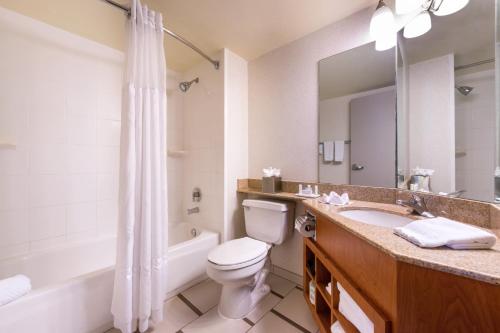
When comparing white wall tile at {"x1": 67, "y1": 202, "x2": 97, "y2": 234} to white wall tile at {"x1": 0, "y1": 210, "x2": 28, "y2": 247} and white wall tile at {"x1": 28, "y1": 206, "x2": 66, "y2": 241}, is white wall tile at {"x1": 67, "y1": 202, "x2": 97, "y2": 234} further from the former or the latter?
white wall tile at {"x1": 0, "y1": 210, "x2": 28, "y2": 247}

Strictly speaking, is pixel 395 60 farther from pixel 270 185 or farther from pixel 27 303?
pixel 27 303

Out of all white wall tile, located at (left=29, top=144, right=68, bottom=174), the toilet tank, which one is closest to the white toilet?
the toilet tank

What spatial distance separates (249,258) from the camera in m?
1.27

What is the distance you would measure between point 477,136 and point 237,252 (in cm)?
141

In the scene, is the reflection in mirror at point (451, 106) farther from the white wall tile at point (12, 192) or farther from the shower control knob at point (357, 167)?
the white wall tile at point (12, 192)

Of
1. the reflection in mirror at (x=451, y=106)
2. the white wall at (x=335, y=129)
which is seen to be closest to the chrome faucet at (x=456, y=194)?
the reflection in mirror at (x=451, y=106)

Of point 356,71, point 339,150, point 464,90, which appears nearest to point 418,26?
point 356,71

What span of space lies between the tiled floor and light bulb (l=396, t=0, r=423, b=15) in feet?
6.44

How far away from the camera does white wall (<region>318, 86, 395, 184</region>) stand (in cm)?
146

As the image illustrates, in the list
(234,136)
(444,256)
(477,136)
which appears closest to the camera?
(444,256)

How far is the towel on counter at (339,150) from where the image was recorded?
1477 millimetres

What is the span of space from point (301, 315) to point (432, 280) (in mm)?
1133

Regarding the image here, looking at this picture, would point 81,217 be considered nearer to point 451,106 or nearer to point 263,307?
point 263,307

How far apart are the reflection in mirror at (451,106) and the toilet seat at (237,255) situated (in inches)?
40.2
